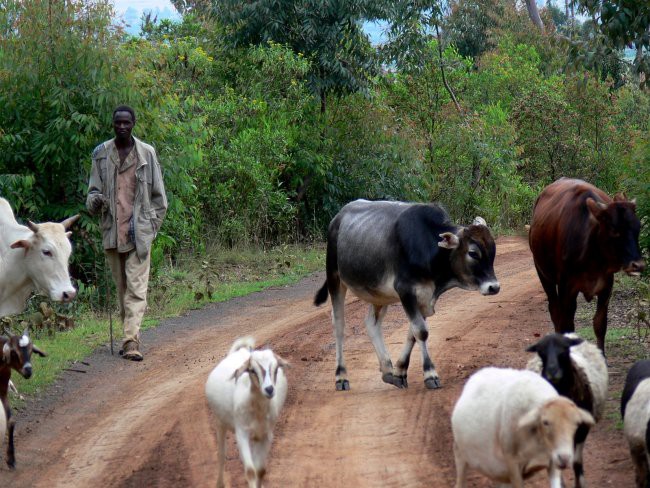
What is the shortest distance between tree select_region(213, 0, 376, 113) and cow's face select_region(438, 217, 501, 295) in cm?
1250

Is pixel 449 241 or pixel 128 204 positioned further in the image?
pixel 128 204

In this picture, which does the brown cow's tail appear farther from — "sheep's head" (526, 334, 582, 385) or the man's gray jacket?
"sheep's head" (526, 334, 582, 385)

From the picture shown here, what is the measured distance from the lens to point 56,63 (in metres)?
14.2

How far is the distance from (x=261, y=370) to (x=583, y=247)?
13.7ft

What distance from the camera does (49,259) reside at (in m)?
9.60

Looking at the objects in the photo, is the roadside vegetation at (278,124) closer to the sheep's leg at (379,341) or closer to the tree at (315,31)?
the tree at (315,31)

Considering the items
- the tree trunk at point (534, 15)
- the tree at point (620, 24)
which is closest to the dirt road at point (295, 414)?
the tree at point (620, 24)

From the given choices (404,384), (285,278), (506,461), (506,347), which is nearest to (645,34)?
(506,347)

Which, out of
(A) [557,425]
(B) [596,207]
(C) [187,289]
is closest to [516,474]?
(A) [557,425]

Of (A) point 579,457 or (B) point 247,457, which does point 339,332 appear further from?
(A) point 579,457

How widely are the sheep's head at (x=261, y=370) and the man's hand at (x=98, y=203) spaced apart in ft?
17.8

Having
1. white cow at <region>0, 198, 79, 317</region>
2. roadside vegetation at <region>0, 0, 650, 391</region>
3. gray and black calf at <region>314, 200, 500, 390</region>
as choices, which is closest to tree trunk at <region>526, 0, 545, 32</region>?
roadside vegetation at <region>0, 0, 650, 391</region>

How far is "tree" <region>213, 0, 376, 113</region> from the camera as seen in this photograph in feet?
70.1

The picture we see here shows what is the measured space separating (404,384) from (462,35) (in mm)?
32044
